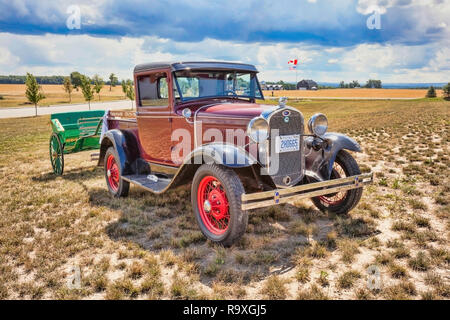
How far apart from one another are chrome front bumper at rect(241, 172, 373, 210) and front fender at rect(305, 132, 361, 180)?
28cm

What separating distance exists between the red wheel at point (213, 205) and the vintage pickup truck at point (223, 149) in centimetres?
1

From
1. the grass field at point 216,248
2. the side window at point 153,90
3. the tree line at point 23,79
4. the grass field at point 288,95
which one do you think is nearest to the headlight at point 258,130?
the grass field at point 216,248

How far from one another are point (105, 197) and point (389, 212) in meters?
4.79

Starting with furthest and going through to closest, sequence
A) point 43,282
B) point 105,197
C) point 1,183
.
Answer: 1. point 1,183
2. point 105,197
3. point 43,282

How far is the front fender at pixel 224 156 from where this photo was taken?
3.79 m

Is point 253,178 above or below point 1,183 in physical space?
above

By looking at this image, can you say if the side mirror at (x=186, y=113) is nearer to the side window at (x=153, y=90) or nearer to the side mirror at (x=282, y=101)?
the side window at (x=153, y=90)

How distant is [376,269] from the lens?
135 inches

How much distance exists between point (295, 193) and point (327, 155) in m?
1.11

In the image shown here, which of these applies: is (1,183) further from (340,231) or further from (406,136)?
(406,136)

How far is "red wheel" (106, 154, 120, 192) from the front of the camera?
6398mm

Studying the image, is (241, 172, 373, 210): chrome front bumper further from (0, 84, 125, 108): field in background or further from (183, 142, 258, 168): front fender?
(0, 84, 125, 108): field in background

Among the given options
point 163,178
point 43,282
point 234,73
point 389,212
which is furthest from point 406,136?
point 43,282

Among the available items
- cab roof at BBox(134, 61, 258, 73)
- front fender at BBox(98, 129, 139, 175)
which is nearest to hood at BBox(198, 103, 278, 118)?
cab roof at BBox(134, 61, 258, 73)
